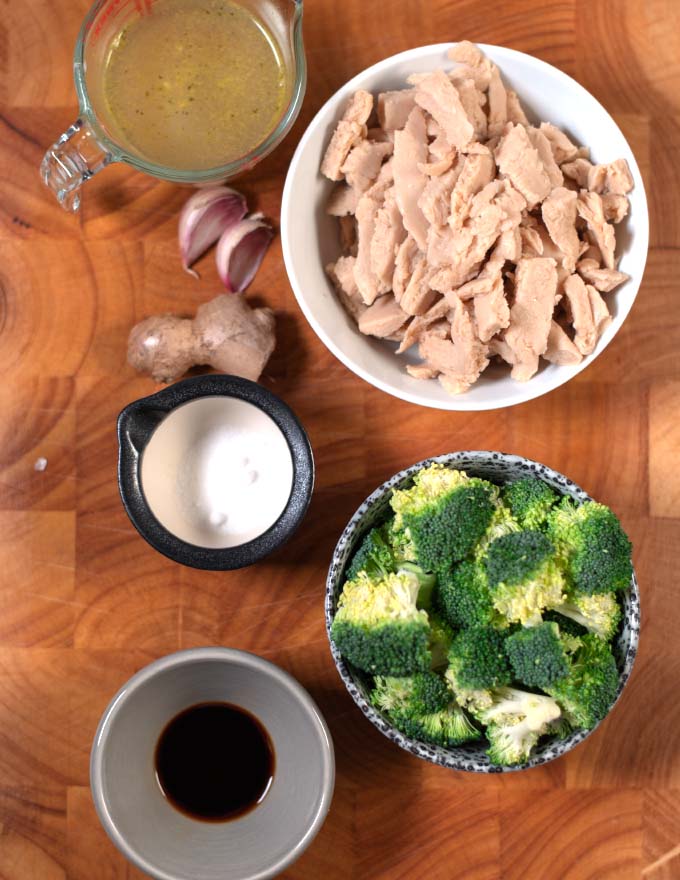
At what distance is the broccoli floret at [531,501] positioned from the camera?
4.61 ft

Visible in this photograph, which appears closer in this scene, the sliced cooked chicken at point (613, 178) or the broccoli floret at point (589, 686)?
the broccoli floret at point (589, 686)

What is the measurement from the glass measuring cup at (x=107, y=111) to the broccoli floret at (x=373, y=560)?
653 mm

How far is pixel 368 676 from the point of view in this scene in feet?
Answer: 4.78

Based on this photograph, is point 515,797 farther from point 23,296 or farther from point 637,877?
point 23,296

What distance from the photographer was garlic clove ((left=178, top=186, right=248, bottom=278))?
1621 millimetres

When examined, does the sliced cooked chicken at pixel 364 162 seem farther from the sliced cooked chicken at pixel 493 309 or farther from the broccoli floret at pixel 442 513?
the broccoli floret at pixel 442 513

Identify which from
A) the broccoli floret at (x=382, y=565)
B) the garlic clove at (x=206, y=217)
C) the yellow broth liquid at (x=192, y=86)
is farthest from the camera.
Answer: the garlic clove at (x=206, y=217)

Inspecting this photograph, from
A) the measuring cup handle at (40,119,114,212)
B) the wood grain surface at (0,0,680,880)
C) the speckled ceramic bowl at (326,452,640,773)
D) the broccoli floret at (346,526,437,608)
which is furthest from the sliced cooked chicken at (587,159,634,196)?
the measuring cup handle at (40,119,114,212)

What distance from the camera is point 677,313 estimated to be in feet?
5.47

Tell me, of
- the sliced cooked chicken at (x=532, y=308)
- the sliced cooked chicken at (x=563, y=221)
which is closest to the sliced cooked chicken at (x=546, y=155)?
the sliced cooked chicken at (x=563, y=221)

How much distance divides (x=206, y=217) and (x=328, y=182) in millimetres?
230

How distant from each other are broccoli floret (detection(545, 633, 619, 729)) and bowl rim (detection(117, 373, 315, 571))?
18.8 inches

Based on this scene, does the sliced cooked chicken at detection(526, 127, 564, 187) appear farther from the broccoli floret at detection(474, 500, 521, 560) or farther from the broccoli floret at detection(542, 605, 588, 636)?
the broccoli floret at detection(542, 605, 588, 636)

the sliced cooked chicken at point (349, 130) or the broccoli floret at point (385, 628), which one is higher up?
the sliced cooked chicken at point (349, 130)
